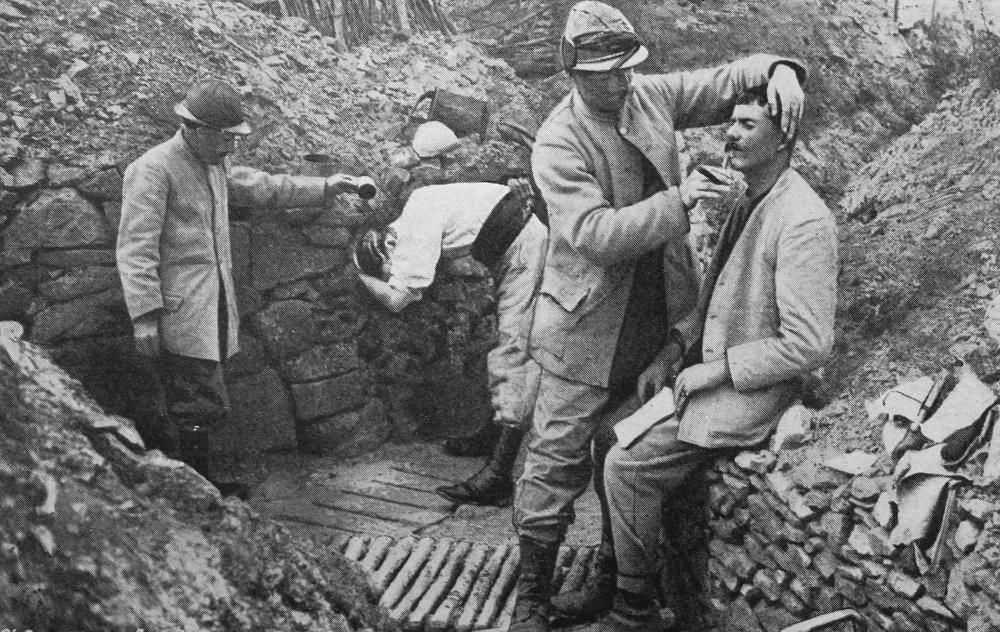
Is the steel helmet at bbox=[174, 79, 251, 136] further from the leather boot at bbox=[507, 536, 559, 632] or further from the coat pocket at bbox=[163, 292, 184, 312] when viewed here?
the leather boot at bbox=[507, 536, 559, 632]

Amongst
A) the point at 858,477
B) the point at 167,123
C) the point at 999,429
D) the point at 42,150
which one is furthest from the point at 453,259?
the point at 999,429

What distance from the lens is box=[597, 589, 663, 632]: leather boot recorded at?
395cm

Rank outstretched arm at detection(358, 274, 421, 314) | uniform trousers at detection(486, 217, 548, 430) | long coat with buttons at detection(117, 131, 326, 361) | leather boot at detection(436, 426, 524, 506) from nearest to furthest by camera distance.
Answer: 1. long coat with buttons at detection(117, 131, 326, 361)
2. uniform trousers at detection(486, 217, 548, 430)
3. leather boot at detection(436, 426, 524, 506)
4. outstretched arm at detection(358, 274, 421, 314)

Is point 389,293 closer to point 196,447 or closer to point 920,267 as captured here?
point 196,447

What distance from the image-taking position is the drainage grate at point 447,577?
14.0 ft

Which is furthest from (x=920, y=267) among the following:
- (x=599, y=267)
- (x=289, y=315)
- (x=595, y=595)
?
(x=289, y=315)

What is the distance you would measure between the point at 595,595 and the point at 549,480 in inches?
19.6

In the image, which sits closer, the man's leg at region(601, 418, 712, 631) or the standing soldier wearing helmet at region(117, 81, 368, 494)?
the man's leg at region(601, 418, 712, 631)

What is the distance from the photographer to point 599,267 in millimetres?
3979

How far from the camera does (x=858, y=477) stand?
11.0 feet

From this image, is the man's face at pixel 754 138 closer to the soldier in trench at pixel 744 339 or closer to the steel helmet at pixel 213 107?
the soldier in trench at pixel 744 339

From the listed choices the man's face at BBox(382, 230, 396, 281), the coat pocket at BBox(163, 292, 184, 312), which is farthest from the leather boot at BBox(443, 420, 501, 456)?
the coat pocket at BBox(163, 292, 184, 312)

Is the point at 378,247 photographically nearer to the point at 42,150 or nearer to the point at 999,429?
the point at 42,150

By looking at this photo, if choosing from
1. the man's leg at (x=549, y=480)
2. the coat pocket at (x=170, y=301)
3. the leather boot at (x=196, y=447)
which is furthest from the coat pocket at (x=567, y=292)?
the leather boot at (x=196, y=447)
